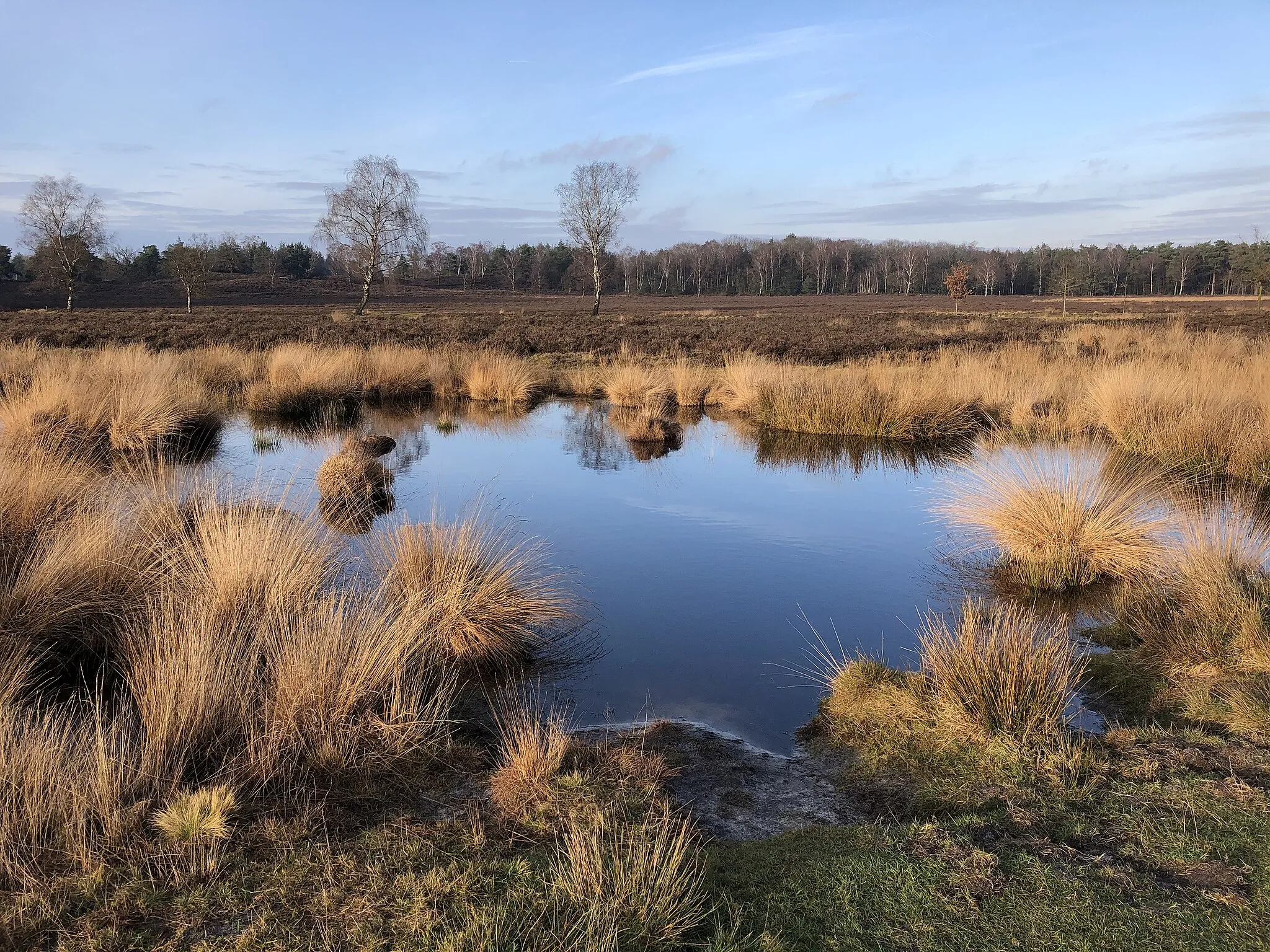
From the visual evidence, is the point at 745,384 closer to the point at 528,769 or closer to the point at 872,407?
the point at 872,407

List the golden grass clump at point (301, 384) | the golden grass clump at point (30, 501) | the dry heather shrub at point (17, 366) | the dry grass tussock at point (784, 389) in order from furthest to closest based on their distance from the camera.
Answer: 1. the golden grass clump at point (301, 384)
2. the dry heather shrub at point (17, 366)
3. the dry grass tussock at point (784, 389)
4. the golden grass clump at point (30, 501)

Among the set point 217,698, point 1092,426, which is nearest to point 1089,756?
point 217,698

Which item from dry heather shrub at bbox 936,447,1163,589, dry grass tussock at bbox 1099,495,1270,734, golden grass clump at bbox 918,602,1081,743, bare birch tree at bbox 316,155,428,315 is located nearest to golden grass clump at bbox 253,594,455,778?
golden grass clump at bbox 918,602,1081,743

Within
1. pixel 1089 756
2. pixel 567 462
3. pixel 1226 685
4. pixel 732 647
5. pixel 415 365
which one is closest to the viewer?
pixel 1089 756

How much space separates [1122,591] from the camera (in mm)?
5883

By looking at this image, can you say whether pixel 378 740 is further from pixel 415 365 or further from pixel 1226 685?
pixel 415 365

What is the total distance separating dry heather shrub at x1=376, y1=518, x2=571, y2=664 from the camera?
505 centimetres

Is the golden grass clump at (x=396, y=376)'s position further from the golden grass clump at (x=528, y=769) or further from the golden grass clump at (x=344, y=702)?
the golden grass clump at (x=528, y=769)

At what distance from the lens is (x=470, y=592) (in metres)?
5.33

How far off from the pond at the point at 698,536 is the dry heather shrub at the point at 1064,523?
62 cm

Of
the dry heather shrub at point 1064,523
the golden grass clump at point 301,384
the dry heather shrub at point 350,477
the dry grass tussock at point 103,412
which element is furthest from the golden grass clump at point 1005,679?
the golden grass clump at point 301,384

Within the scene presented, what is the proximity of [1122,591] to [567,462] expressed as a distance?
23.0 ft

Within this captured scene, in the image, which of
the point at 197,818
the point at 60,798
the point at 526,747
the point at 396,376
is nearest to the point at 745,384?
the point at 396,376

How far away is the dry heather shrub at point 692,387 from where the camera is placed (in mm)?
16391
